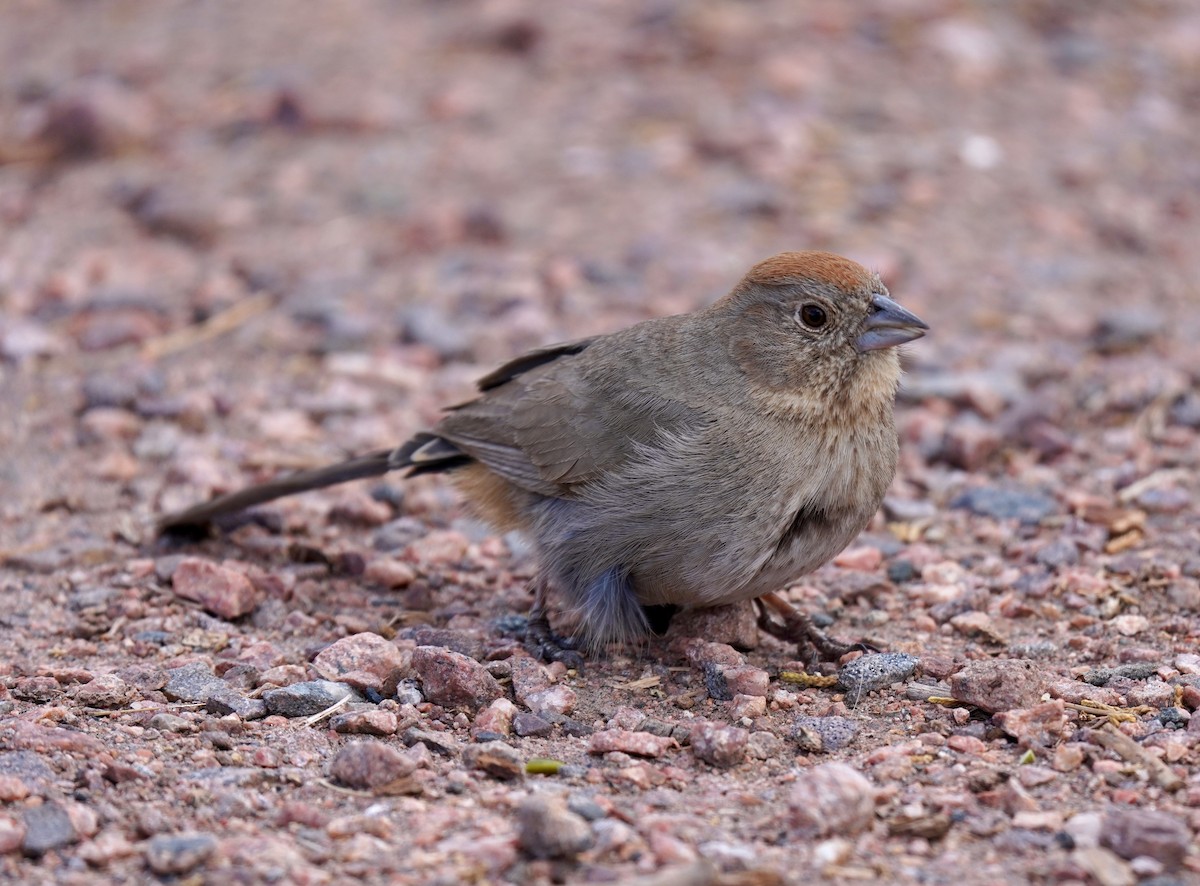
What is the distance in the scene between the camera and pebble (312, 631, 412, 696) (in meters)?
4.75

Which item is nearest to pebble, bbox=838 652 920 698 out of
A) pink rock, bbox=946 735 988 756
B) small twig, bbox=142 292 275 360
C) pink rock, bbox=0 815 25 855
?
pink rock, bbox=946 735 988 756

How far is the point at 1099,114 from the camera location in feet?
35.2

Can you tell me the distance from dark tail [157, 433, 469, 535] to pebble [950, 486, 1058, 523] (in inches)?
88.1

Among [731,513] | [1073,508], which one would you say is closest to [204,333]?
[731,513]

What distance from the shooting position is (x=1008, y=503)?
640 cm

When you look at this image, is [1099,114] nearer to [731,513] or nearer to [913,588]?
[913,588]

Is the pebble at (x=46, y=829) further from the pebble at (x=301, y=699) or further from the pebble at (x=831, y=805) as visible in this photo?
the pebble at (x=831, y=805)

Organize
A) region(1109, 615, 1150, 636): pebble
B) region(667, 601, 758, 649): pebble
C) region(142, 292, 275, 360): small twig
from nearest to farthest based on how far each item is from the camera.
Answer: region(1109, 615, 1150, 636): pebble → region(667, 601, 758, 649): pebble → region(142, 292, 275, 360): small twig

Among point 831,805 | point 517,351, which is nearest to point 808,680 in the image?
point 831,805

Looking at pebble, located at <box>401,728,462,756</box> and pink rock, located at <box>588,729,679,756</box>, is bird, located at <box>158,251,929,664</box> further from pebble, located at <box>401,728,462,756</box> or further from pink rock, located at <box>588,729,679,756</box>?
pebble, located at <box>401,728,462,756</box>

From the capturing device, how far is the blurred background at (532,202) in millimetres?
7340

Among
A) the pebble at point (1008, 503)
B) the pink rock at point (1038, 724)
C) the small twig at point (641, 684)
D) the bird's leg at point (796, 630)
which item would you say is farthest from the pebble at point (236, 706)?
the pebble at point (1008, 503)

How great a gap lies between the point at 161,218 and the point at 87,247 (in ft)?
1.54

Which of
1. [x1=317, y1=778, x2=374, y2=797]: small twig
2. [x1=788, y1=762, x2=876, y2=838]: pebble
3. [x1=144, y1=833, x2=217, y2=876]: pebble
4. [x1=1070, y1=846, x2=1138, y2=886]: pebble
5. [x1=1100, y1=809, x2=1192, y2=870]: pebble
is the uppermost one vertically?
[x1=1100, y1=809, x2=1192, y2=870]: pebble
